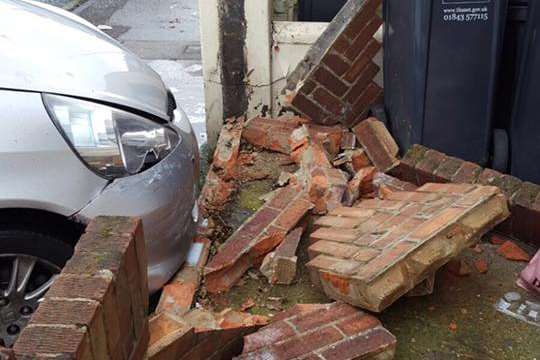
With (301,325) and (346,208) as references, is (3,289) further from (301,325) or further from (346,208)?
(346,208)

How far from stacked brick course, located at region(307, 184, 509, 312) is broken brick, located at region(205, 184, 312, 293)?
237 mm

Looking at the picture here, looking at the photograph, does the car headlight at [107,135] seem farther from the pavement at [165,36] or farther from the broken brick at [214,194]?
the pavement at [165,36]

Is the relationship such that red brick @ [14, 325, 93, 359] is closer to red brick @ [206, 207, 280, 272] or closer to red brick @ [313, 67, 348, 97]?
red brick @ [206, 207, 280, 272]

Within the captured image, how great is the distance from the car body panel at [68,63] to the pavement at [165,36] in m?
2.11

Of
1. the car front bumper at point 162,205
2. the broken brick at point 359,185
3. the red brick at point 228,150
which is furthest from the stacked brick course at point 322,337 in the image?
the red brick at point 228,150

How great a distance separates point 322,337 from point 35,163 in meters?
1.32

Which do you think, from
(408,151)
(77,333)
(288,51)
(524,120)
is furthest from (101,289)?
(288,51)

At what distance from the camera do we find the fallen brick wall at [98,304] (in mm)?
1614

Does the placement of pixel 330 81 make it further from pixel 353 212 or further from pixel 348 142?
pixel 353 212

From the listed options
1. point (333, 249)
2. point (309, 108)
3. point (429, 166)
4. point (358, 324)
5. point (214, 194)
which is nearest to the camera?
point (358, 324)

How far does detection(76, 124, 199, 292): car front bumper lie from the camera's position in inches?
104

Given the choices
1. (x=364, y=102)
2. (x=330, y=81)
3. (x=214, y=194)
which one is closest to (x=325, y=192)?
(x=214, y=194)

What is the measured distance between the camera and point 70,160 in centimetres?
255

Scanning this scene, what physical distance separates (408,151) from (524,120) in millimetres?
644
